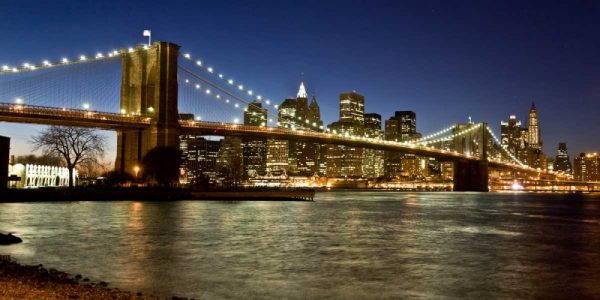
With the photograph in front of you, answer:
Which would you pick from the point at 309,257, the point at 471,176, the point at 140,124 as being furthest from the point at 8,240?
the point at 471,176

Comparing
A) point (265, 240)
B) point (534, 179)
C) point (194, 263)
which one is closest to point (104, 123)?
point (265, 240)

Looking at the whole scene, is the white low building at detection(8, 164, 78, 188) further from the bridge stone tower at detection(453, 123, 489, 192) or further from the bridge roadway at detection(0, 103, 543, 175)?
the bridge stone tower at detection(453, 123, 489, 192)

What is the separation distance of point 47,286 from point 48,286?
0.02 m

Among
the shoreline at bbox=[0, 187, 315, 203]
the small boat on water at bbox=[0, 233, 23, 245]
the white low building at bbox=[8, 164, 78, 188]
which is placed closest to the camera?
the small boat on water at bbox=[0, 233, 23, 245]

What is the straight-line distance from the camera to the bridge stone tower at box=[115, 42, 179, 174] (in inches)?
2429

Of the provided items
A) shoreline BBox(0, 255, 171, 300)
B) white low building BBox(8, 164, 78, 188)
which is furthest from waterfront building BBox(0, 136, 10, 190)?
shoreline BBox(0, 255, 171, 300)

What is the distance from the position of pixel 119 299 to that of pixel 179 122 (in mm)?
55249

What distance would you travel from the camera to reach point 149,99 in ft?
211

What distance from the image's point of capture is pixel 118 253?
18.4 meters

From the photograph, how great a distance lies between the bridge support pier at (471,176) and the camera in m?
107

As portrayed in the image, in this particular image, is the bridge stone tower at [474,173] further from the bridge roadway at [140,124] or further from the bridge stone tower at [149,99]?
the bridge stone tower at [149,99]

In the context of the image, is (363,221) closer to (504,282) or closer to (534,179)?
(504,282)

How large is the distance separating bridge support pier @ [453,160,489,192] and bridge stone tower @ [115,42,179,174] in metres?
59.1

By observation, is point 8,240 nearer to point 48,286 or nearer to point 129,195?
point 48,286
